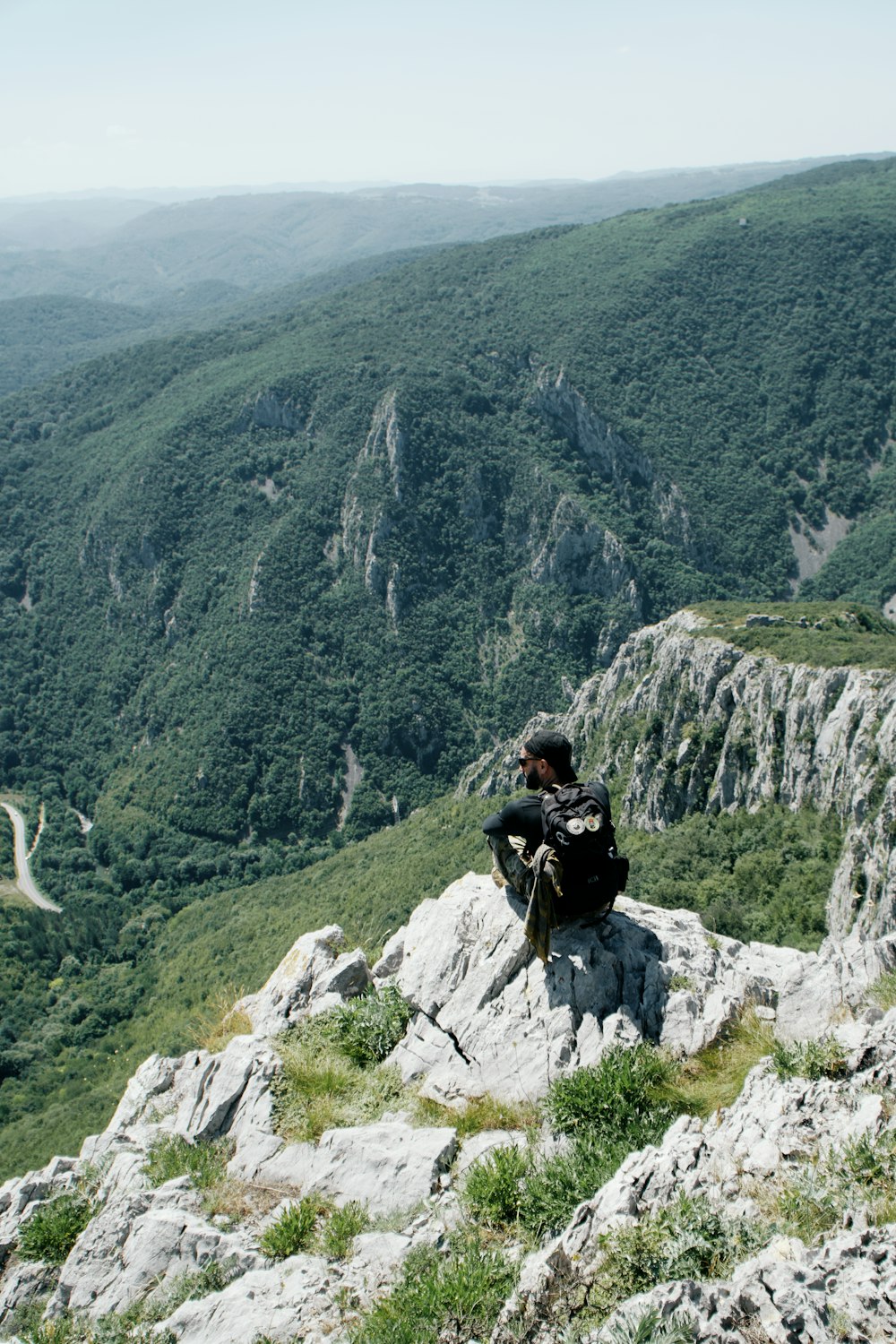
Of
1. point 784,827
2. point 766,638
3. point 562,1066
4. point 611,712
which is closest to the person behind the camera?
point 562,1066

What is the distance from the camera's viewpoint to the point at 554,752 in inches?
468

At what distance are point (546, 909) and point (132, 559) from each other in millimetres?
189039

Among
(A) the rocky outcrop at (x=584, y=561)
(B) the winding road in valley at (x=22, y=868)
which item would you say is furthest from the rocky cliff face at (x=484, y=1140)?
(A) the rocky outcrop at (x=584, y=561)

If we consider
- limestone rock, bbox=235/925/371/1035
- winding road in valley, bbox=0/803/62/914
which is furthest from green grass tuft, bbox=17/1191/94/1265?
winding road in valley, bbox=0/803/62/914

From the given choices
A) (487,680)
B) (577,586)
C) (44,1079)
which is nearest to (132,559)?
(487,680)

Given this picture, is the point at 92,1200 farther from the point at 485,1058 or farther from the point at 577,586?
the point at 577,586

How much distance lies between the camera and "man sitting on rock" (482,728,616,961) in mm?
10898

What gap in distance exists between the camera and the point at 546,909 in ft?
36.2

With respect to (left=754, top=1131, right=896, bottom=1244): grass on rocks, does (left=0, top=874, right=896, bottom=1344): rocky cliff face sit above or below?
below

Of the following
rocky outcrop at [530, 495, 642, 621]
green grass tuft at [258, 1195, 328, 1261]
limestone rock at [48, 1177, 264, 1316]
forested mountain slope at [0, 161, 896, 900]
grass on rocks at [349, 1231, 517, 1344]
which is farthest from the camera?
rocky outcrop at [530, 495, 642, 621]

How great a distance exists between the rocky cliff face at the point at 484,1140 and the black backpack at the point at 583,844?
911mm

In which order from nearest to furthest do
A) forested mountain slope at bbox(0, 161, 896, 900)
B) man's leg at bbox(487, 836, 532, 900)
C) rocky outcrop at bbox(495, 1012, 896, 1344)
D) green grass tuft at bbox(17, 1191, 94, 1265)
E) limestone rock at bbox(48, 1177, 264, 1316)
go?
rocky outcrop at bbox(495, 1012, 896, 1344)
limestone rock at bbox(48, 1177, 264, 1316)
green grass tuft at bbox(17, 1191, 94, 1265)
man's leg at bbox(487, 836, 532, 900)
forested mountain slope at bbox(0, 161, 896, 900)

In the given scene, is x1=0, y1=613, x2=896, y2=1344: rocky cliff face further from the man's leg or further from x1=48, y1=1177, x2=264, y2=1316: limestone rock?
the man's leg

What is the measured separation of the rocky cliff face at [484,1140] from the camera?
22.6ft
